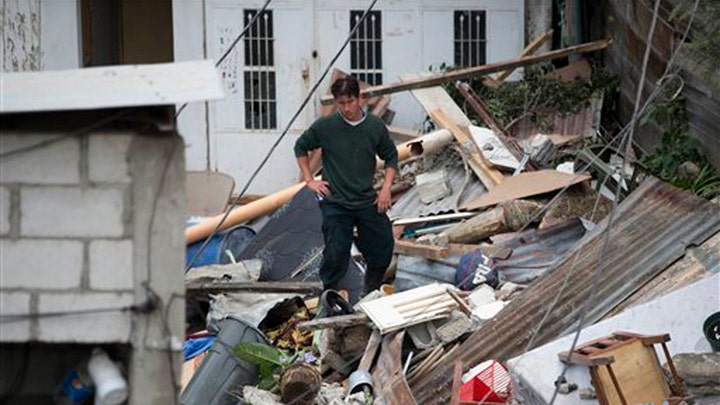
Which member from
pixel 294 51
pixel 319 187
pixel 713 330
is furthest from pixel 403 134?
pixel 713 330

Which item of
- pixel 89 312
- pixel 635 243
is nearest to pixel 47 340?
pixel 89 312

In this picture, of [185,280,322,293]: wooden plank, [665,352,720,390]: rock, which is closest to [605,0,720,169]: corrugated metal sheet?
→ [185,280,322,293]: wooden plank

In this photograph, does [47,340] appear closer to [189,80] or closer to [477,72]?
[189,80]

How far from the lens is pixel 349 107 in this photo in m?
11.3

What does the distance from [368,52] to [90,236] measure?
1236 cm

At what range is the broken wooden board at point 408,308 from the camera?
35.1 ft

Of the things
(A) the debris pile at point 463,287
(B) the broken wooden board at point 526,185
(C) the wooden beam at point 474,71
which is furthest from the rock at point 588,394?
(C) the wooden beam at point 474,71

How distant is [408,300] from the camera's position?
1109cm

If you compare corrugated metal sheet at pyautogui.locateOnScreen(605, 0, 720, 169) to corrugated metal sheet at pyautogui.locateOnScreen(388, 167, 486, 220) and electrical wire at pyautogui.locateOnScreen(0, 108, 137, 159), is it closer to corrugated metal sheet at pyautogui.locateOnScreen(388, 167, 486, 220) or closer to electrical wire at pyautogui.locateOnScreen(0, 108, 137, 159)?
corrugated metal sheet at pyautogui.locateOnScreen(388, 167, 486, 220)

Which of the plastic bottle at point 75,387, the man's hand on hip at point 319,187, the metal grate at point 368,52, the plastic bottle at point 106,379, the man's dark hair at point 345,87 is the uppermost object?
the metal grate at point 368,52

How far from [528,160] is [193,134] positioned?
4.80 metres

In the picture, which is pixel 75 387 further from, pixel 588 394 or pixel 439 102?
pixel 439 102

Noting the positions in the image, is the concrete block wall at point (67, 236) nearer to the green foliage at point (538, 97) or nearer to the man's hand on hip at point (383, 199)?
the man's hand on hip at point (383, 199)

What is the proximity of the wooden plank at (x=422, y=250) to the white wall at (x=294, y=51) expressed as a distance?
492 cm
